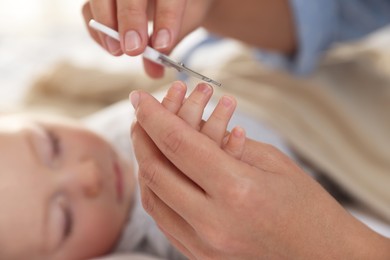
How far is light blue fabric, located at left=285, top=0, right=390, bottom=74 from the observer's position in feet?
3.49

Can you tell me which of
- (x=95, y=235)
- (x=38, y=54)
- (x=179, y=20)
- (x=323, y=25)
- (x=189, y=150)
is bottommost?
(x=95, y=235)

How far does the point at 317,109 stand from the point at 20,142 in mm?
511

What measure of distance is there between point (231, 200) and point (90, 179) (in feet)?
1.31

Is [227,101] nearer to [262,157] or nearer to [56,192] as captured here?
[262,157]

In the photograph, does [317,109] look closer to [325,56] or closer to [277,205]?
[325,56]

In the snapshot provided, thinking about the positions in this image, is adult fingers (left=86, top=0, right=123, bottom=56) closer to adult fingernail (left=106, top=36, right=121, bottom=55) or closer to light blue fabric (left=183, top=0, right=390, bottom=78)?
adult fingernail (left=106, top=36, right=121, bottom=55)

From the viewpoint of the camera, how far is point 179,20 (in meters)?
0.67

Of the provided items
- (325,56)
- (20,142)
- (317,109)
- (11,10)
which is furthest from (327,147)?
(11,10)

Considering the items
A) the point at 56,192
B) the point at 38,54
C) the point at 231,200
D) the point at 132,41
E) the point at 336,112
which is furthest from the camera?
the point at 38,54

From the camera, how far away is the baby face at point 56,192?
0.82m

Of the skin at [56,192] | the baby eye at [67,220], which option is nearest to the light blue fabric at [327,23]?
the skin at [56,192]

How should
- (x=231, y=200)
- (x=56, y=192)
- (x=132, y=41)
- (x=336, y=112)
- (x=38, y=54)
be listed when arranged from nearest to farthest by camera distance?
(x=231, y=200) → (x=132, y=41) → (x=56, y=192) → (x=336, y=112) → (x=38, y=54)

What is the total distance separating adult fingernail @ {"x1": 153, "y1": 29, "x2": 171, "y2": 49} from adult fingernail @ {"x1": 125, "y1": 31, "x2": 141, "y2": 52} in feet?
0.09

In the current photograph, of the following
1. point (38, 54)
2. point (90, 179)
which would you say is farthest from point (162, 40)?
point (38, 54)
